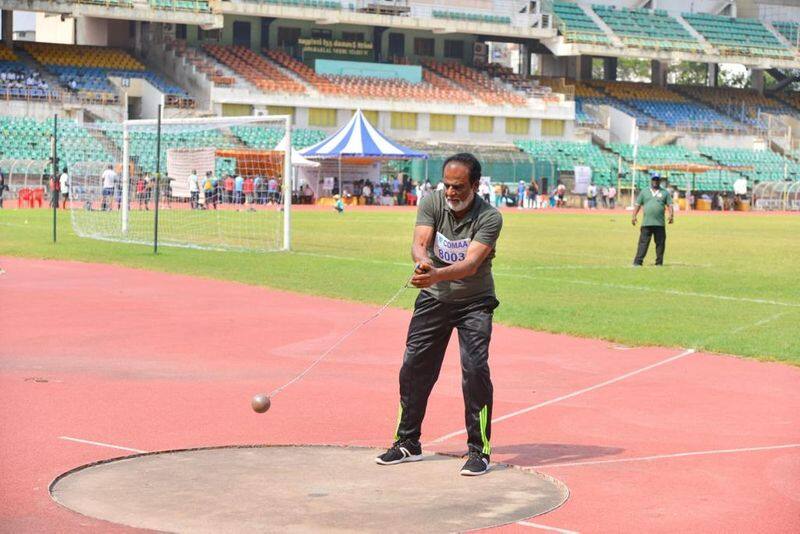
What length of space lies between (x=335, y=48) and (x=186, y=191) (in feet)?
132

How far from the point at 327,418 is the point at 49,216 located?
35.8m

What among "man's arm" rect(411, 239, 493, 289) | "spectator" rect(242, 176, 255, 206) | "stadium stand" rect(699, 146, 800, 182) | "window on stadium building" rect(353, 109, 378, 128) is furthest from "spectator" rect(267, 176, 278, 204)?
"stadium stand" rect(699, 146, 800, 182)

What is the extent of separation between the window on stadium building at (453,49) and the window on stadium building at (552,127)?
10.7 m

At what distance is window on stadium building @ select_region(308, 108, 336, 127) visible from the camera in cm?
7175

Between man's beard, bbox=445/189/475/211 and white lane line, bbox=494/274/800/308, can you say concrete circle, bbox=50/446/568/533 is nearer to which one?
man's beard, bbox=445/189/475/211

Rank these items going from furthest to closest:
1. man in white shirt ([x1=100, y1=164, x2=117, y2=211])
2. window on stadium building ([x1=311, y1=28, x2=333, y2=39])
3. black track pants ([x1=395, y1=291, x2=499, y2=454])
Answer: window on stadium building ([x1=311, y1=28, x2=333, y2=39]), man in white shirt ([x1=100, y1=164, x2=117, y2=211]), black track pants ([x1=395, y1=291, x2=499, y2=454])

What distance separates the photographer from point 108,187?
1660 inches

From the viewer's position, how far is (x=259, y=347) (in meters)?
14.2

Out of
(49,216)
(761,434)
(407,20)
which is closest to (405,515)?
(761,434)

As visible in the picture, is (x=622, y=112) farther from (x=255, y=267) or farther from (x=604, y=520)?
(x=604, y=520)

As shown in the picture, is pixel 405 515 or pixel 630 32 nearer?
pixel 405 515

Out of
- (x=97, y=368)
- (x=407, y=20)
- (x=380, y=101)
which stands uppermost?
(x=407, y=20)

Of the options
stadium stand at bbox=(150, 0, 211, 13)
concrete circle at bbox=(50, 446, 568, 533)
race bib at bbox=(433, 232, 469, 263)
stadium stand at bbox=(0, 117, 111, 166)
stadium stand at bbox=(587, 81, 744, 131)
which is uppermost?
stadium stand at bbox=(150, 0, 211, 13)

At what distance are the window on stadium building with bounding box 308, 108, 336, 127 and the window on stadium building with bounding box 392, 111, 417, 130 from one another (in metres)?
3.75
